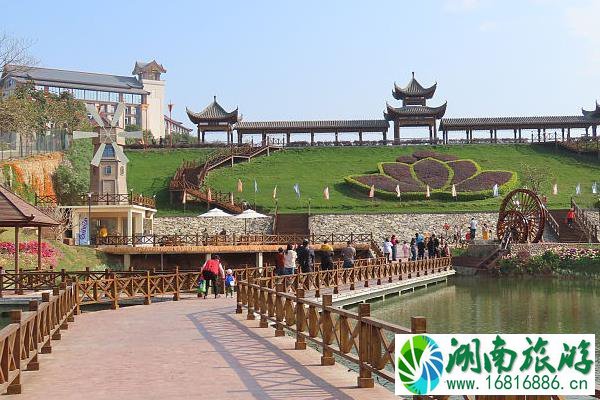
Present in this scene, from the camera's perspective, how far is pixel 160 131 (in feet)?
506

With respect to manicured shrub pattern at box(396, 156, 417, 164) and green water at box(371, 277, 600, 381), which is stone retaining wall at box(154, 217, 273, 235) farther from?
manicured shrub pattern at box(396, 156, 417, 164)

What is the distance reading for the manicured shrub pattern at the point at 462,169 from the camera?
6627 cm

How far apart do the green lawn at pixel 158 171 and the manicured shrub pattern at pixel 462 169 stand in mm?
22961

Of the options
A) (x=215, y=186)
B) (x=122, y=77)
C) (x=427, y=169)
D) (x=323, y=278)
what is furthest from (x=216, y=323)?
(x=122, y=77)

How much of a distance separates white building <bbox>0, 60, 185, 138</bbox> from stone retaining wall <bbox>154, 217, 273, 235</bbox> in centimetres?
8631

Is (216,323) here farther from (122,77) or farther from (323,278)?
(122,77)

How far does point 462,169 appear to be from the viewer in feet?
227

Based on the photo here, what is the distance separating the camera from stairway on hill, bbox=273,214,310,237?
172ft

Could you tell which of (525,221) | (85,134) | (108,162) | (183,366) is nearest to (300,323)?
(183,366)

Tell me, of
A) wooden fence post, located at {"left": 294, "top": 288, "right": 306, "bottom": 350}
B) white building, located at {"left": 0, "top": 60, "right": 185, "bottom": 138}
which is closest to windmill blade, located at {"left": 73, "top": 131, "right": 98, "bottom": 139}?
wooden fence post, located at {"left": 294, "top": 288, "right": 306, "bottom": 350}

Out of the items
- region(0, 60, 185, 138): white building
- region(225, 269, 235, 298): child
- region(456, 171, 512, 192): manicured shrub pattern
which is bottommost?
region(225, 269, 235, 298): child

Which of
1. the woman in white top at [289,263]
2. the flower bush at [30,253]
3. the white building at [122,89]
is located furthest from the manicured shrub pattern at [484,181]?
the white building at [122,89]

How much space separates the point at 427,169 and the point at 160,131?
93899 millimetres

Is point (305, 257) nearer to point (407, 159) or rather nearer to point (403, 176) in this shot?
point (403, 176)
